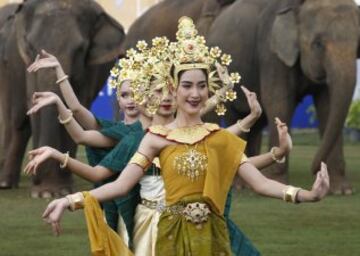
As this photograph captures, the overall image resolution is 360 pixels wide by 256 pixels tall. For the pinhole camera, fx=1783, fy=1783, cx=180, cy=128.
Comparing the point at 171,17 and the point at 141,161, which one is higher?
the point at 141,161

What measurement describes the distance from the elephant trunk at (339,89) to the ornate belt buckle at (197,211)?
10762mm

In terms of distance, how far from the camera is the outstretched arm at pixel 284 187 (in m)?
9.04

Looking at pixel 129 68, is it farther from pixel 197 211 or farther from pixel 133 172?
pixel 197 211

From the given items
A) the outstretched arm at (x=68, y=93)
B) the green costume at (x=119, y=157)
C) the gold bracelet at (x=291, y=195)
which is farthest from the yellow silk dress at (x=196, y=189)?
the outstretched arm at (x=68, y=93)

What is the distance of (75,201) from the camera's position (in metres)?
9.35

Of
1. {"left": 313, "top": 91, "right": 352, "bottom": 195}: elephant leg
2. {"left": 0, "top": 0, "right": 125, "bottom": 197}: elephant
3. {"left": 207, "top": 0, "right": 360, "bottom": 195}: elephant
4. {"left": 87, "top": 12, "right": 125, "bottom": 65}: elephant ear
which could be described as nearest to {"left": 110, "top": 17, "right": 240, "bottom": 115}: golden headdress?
{"left": 207, "top": 0, "right": 360, "bottom": 195}: elephant

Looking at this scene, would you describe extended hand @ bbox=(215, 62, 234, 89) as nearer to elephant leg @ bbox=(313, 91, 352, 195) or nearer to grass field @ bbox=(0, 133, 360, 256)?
grass field @ bbox=(0, 133, 360, 256)

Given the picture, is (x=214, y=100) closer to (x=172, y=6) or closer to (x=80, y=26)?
(x=80, y=26)

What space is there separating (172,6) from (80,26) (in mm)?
4787

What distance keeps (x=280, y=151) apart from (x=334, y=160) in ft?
37.0

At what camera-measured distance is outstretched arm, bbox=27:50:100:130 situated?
11.0m

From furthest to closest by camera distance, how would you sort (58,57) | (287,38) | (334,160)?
(287,38) < (334,160) < (58,57)

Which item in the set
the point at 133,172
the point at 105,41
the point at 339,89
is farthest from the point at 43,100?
the point at 105,41

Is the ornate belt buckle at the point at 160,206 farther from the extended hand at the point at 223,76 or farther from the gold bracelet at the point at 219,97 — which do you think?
the extended hand at the point at 223,76
